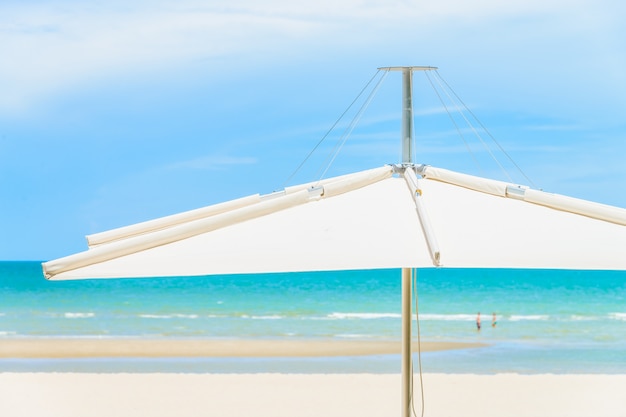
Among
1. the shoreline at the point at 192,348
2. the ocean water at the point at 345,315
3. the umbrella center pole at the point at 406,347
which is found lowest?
the umbrella center pole at the point at 406,347

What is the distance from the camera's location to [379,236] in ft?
13.4

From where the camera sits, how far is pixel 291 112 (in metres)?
45.4

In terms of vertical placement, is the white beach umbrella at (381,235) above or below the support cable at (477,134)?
below

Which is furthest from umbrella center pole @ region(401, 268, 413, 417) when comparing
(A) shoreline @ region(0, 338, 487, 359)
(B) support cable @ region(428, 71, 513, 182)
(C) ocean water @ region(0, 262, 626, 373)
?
A: (A) shoreline @ region(0, 338, 487, 359)

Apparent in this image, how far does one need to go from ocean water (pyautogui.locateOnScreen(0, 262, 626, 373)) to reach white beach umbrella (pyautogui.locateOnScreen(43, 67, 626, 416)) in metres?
10.1

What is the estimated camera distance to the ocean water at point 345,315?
15711mm

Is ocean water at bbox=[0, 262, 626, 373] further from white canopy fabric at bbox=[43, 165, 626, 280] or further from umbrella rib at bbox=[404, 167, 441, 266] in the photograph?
white canopy fabric at bbox=[43, 165, 626, 280]
